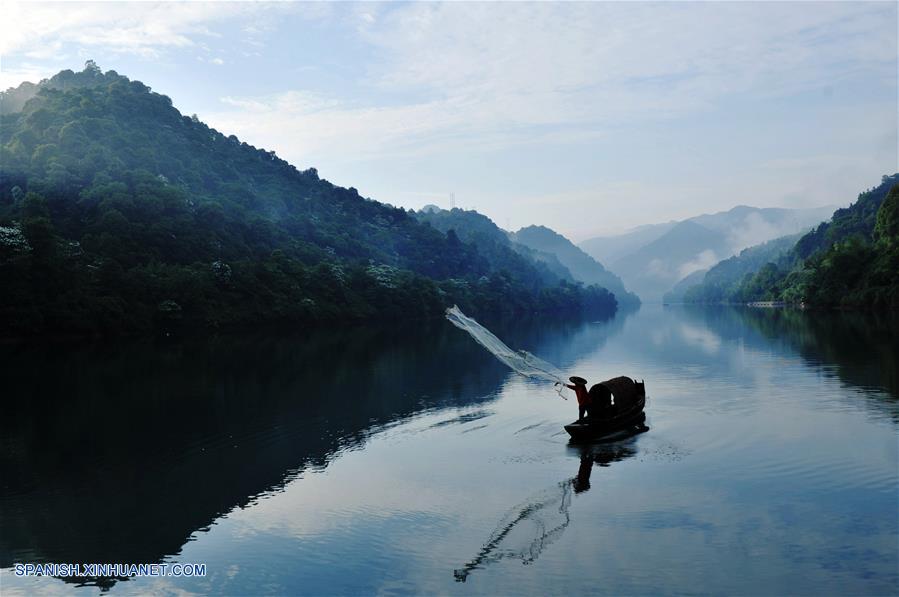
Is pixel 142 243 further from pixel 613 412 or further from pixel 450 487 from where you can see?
pixel 450 487

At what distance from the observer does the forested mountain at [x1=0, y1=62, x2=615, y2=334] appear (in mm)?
82938

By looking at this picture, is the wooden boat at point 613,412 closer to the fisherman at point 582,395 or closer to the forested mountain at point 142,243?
the fisherman at point 582,395

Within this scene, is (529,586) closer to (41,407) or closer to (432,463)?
(432,463)

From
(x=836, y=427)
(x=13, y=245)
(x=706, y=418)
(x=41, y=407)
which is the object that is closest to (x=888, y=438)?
(x=836, y=427)

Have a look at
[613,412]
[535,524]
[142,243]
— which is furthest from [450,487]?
[142,243]

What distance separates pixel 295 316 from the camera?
125 m

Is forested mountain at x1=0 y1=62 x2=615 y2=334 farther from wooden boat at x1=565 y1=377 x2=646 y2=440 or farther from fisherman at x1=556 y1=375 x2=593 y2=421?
wooden boat at x1=565 y1=377 x2=646 y2=440

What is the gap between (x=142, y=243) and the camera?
Result: 11019 centimetres

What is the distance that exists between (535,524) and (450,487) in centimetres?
446

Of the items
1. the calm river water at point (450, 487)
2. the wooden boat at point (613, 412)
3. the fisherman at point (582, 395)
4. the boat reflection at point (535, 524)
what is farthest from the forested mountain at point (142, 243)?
the boat reflection at point (535, 524)

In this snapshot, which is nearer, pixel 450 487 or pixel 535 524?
pixel 535 524

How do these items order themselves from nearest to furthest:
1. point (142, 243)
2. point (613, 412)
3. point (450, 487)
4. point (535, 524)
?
1. point (535, 524)
2. point (450, 487)
3. point (613, 412)
4. point (142, 243)

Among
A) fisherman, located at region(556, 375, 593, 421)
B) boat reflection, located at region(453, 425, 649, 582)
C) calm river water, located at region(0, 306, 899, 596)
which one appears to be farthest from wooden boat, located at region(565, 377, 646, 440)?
boat reflection, located at region(453, 425, 649, 582)

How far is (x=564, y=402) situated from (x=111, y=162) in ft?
405
